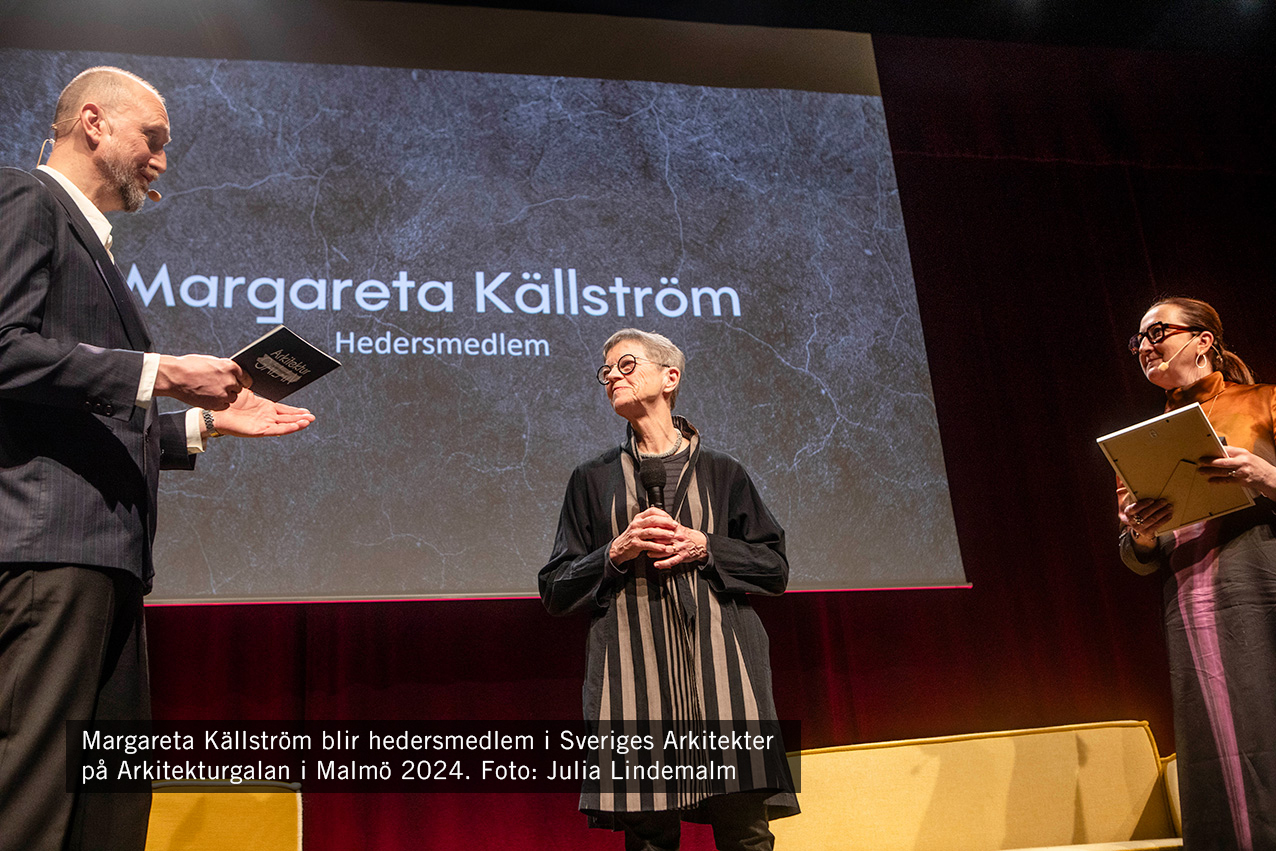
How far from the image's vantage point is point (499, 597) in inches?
108

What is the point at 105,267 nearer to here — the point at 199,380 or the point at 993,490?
the point at 199,380

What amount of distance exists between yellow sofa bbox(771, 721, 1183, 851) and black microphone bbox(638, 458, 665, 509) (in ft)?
3.99

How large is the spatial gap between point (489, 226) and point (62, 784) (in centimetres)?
225

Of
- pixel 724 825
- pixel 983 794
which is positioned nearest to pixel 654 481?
pixel 724 825

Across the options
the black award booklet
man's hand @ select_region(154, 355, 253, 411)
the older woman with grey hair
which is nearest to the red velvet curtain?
the older woman with grey hair

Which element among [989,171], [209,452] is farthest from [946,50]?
[209,452]

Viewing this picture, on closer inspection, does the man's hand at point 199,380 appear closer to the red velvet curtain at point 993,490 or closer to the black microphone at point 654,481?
the black microphone at point 654,481

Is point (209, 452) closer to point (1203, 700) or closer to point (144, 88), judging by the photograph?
point (144, 88)

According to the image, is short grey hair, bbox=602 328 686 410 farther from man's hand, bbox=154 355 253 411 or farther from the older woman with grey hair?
man's hand, bbox=154 355 253 411

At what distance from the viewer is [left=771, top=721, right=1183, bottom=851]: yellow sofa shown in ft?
8.93

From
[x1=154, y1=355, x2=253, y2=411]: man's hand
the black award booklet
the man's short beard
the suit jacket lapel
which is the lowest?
[x1=154, y1=355, x2=253, y2=411]: man's hand

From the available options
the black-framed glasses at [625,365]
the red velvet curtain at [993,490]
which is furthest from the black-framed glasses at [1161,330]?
the black-framed glasses at [625,365]

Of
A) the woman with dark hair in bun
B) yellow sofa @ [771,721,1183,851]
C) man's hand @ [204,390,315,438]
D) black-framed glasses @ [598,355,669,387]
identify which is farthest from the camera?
yellow sofa @ [771,721,1183,851]

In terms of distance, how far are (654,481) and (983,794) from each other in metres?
1.62
